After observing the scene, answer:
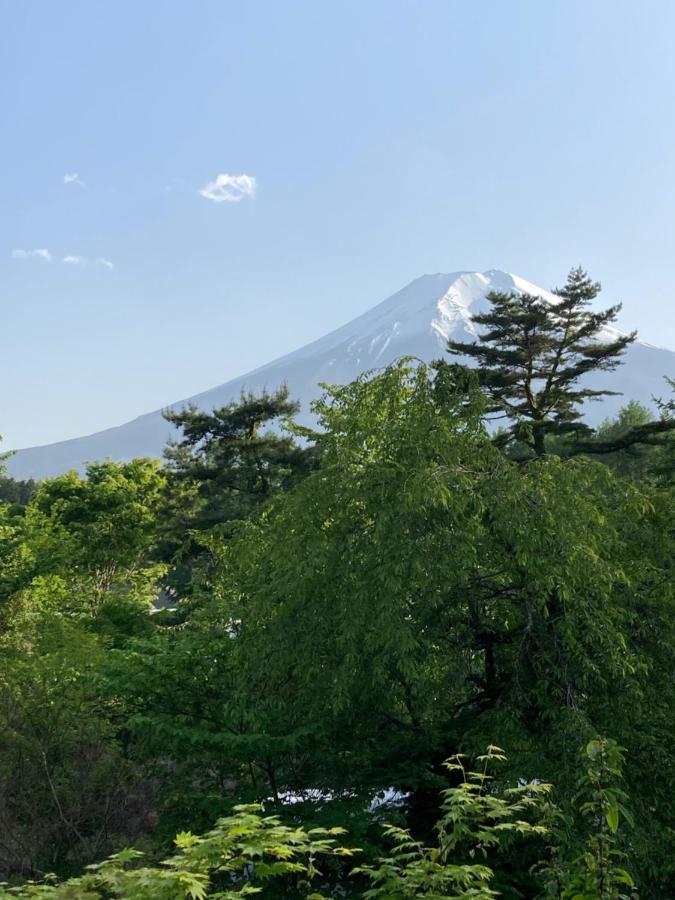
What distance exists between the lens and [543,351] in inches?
1096

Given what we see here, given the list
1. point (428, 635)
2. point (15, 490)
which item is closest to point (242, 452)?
point (428, 635)

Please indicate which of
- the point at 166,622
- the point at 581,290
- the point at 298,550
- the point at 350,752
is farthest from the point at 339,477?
the point at 581,290

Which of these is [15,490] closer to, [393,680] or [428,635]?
[393,680]

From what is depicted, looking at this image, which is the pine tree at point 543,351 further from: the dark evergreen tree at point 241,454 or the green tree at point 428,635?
the green tree at point 428,635

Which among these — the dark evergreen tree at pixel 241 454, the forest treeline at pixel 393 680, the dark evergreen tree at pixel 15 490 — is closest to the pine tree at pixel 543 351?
the dark evergreen tree at pixel 241 454

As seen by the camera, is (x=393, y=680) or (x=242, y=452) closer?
(x=393, y=680)

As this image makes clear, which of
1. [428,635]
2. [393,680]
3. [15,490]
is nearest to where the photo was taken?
[428,635]

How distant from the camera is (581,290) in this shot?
28.8m

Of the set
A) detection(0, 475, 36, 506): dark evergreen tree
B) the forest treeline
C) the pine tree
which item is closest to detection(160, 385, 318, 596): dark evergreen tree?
the pine tree

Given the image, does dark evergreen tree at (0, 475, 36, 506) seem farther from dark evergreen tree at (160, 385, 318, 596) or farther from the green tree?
the green tree

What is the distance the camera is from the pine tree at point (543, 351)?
89.8ft

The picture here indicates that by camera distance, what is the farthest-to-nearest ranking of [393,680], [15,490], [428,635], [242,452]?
[15,490]
[242,452]
[393,680]
[428,635]

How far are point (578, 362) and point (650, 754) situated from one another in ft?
74.1

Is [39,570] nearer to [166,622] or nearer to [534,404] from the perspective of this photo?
[166,622]
